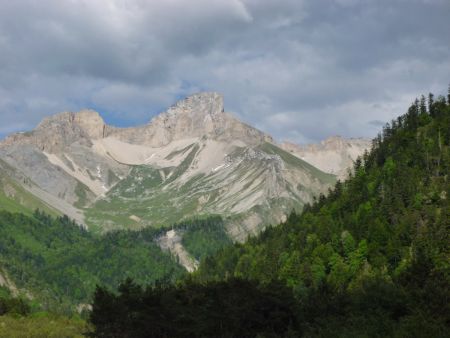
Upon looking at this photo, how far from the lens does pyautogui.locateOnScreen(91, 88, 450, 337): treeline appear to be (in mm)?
84750

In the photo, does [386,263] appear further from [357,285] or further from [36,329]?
[36,329]

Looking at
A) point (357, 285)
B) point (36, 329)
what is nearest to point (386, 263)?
point (357, 285)

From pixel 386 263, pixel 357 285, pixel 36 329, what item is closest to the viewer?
pixel 357 285

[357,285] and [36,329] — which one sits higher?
[36,329]

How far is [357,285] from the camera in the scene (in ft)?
447

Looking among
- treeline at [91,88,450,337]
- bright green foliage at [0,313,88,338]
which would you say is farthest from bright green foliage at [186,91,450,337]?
bright green foliage at [0,313,88,338]

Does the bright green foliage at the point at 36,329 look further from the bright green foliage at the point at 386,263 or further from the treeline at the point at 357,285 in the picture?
the bright green foliage at the point at 386,263

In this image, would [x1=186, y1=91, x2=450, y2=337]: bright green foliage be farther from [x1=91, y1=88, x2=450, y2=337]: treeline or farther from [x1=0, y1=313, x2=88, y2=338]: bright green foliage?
[x1=0, y1=313, x2=88, y2=338]: bright green foliage

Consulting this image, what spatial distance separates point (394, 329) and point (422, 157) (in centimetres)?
12843

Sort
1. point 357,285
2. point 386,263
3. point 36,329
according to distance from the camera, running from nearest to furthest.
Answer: point 357,285
point 36,329
point 386,263

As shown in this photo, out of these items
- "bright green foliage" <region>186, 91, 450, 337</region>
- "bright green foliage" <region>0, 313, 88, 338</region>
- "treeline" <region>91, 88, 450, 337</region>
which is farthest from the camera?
"bright green foliage" <region>0, 313, 88, 338</region>

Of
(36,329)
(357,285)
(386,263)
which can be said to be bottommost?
(357,285)

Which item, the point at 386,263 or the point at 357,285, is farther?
the point at 386,263

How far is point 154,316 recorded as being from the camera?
11231 centimetres
